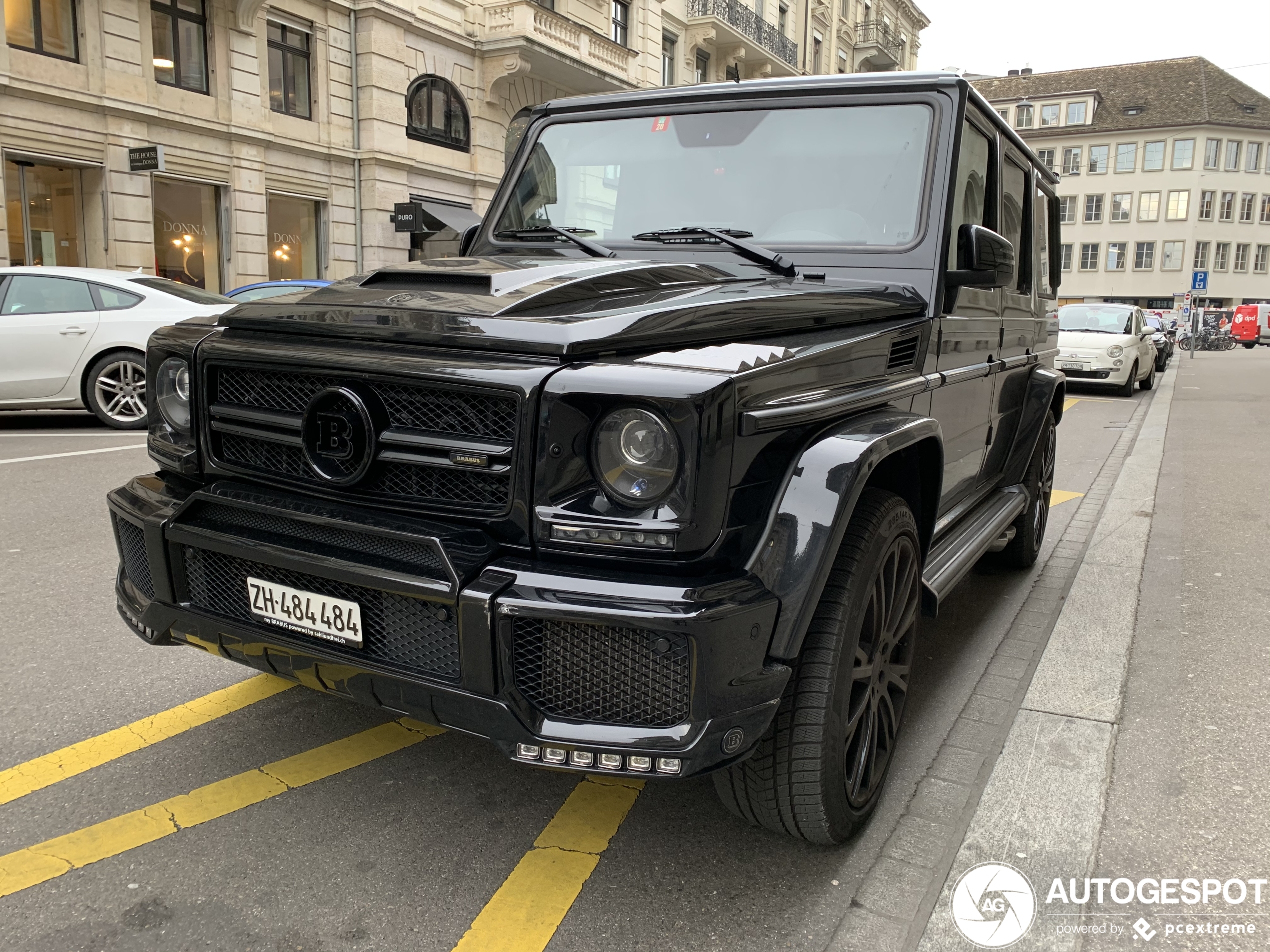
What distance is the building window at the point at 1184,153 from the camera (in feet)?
191

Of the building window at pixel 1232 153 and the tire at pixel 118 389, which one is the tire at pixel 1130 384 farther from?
the building window at pixel 1232 153

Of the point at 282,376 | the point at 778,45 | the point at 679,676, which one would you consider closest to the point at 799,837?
the point at 679,676

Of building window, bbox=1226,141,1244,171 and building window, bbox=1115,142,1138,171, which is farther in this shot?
building window, bbox=1115,142,1138,171

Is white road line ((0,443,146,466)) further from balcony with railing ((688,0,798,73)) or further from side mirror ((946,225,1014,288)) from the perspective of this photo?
balcony with railing ((688,0,798,73))

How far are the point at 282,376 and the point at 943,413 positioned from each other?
191 centimetres

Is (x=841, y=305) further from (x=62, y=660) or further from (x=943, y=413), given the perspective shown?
(x=62, y=660)

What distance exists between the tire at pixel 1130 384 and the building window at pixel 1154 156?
51687 mm

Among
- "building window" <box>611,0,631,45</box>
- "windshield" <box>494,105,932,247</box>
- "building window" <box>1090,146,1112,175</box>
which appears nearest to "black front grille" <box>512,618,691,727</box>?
"windshield" <box>494,105,932,247</box>

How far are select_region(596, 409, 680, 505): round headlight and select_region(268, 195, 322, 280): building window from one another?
17.5m

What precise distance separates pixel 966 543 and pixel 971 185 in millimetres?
1204

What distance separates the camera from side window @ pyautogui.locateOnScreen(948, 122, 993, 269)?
3000 mm

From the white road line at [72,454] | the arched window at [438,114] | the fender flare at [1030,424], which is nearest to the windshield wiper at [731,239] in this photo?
the fender flare at [1030,424]

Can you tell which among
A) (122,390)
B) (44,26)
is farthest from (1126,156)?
(122,390)

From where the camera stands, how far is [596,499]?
1809mm
